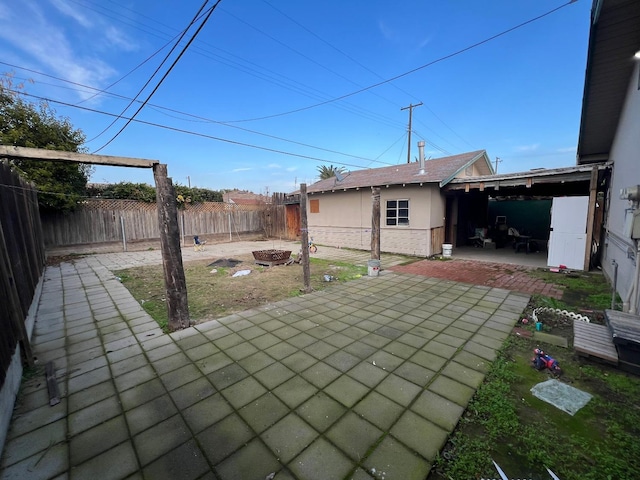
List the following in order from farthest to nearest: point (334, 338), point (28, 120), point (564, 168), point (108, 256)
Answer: point (108, 256), point (28, 120), point (564, 168), point (334, 338)

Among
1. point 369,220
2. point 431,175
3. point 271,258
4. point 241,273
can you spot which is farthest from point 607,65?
point 241,273

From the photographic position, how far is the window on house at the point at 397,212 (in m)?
8.96

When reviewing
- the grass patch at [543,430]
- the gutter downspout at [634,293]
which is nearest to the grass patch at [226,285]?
the grass patch at [543,430]

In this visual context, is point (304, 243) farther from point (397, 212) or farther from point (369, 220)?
point (369, 220)

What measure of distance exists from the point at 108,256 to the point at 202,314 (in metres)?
8.22

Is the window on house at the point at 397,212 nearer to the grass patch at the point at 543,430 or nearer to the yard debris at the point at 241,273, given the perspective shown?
the yard debris at the point at 241,273

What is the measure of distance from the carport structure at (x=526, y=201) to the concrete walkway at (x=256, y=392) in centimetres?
463

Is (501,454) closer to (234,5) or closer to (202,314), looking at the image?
(202,314)

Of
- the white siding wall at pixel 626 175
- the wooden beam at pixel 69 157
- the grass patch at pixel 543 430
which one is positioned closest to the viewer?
the grass patch at pixel 543 430

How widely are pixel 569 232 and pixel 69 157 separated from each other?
9937 mm

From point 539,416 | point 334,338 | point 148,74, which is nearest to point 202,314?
point 334,338

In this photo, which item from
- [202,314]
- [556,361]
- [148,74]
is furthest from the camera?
[148,74]

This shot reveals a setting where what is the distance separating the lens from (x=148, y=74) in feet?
18.2

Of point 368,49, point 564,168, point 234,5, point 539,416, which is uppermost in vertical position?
point 368,49
